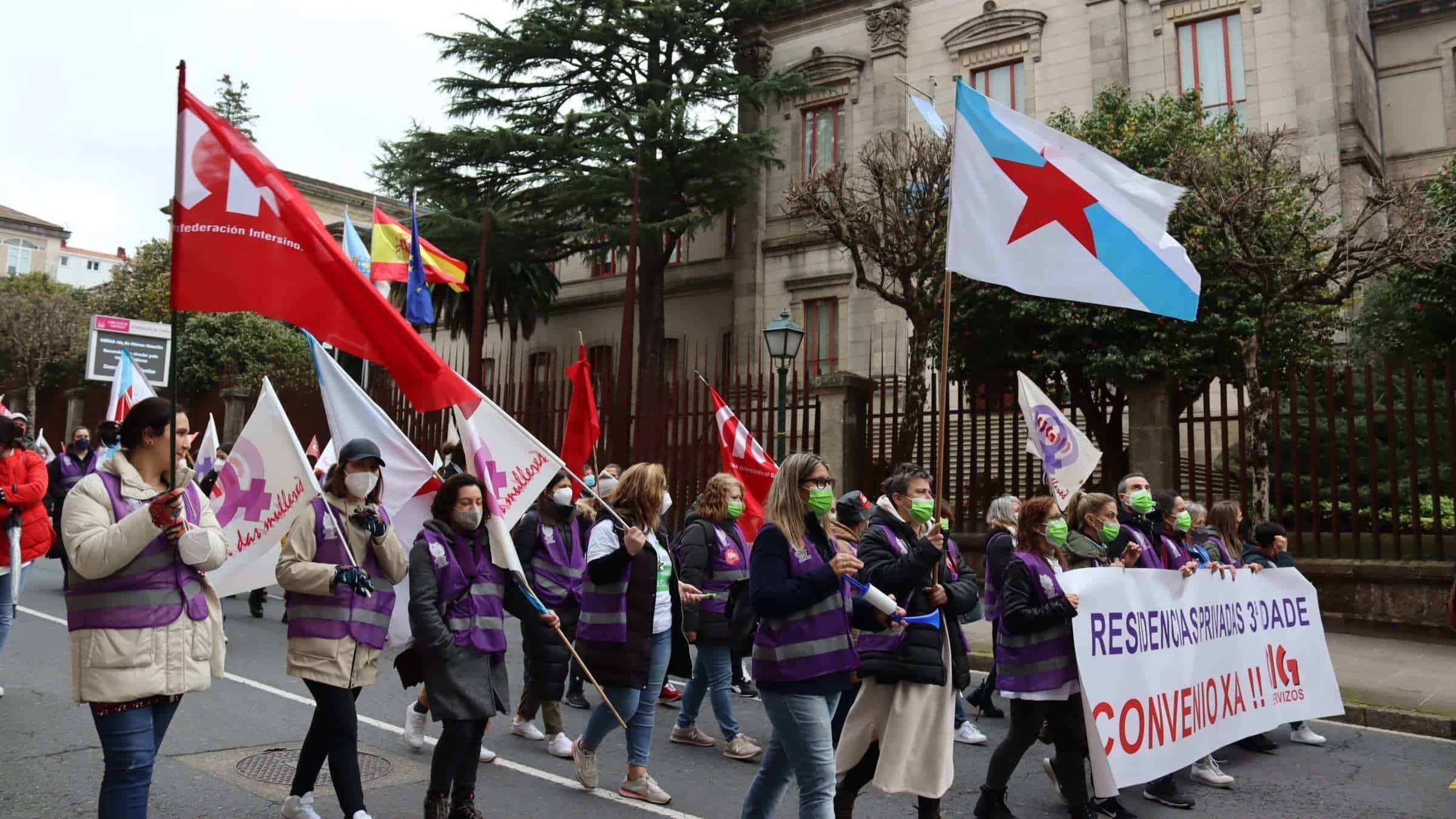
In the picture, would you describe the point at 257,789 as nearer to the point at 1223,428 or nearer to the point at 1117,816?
the point at 1117,816

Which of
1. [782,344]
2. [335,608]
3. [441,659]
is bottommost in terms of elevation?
[441,659]

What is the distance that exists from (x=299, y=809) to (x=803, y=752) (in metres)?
2.43

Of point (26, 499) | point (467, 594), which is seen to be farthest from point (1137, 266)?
point (26, 499)

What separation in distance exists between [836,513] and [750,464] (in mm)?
4810

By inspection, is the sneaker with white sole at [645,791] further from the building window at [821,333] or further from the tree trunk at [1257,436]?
the building window at [821,333]

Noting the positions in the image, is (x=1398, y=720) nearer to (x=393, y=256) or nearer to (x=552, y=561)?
(x=552, y=561)

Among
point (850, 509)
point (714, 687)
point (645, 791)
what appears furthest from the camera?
point (714, 687)

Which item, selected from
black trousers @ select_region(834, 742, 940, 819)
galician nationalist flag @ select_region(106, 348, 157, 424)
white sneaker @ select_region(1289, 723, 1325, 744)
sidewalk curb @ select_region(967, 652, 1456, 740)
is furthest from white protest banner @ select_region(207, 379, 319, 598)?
sidewalk curb @ select_region(967, 652, 1456, 740)

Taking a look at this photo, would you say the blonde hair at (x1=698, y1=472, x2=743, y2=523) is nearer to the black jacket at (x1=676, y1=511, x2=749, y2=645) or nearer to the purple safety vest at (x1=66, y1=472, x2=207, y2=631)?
the black jacket at (x1=676, y1=511, x2=749, y2=645)

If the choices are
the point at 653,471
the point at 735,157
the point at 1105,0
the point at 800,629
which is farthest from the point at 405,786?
the point at 1105,0

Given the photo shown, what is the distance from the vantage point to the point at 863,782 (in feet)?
15.9

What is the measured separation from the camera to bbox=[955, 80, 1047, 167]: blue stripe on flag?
599 centimetres

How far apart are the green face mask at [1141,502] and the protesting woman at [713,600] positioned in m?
2.56

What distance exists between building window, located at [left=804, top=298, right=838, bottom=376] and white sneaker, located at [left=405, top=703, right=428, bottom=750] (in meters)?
19.8
